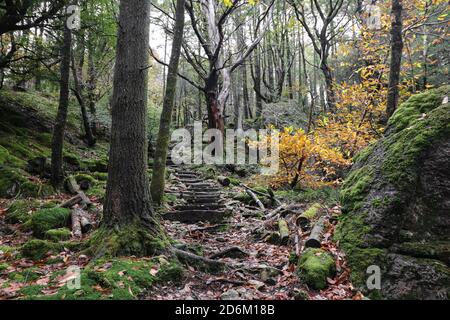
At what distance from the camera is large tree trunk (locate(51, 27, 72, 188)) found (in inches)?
345

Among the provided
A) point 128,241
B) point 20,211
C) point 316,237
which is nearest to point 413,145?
point 316,237

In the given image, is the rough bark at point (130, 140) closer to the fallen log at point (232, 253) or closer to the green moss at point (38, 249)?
the green moss at point (38, 249)

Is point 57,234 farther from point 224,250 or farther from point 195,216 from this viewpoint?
point 195,216

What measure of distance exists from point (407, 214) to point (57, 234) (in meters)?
5.84

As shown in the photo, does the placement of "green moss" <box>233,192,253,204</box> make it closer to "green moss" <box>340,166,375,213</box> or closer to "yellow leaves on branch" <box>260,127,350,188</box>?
"yellow leaves on branch" <box>260,127,350,188</box>

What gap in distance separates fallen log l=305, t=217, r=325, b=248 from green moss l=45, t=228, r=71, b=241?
4313 millimetres

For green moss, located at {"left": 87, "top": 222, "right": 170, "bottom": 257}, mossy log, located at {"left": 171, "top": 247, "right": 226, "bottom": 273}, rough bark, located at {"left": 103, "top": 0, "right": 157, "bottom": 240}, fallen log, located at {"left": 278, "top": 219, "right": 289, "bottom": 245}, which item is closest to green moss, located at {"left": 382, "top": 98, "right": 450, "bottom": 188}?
fallen log, located at {"left": 278, "top": 219, "right": 289, "bottom": 245}

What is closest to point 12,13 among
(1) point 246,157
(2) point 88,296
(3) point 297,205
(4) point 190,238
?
(4) point 190,238

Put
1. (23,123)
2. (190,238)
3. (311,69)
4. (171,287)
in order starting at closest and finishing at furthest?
1. (171,287)
2. (190,238)
3. (23,123)
4. (311,69)

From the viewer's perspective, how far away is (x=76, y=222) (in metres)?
6.33

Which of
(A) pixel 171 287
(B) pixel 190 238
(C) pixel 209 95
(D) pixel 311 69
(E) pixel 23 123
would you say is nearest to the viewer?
(A) pixel 171 287

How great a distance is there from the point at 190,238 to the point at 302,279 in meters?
3.10

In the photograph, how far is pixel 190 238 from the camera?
6.93 meters

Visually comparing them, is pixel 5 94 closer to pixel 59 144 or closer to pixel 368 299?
pixel 59 144
